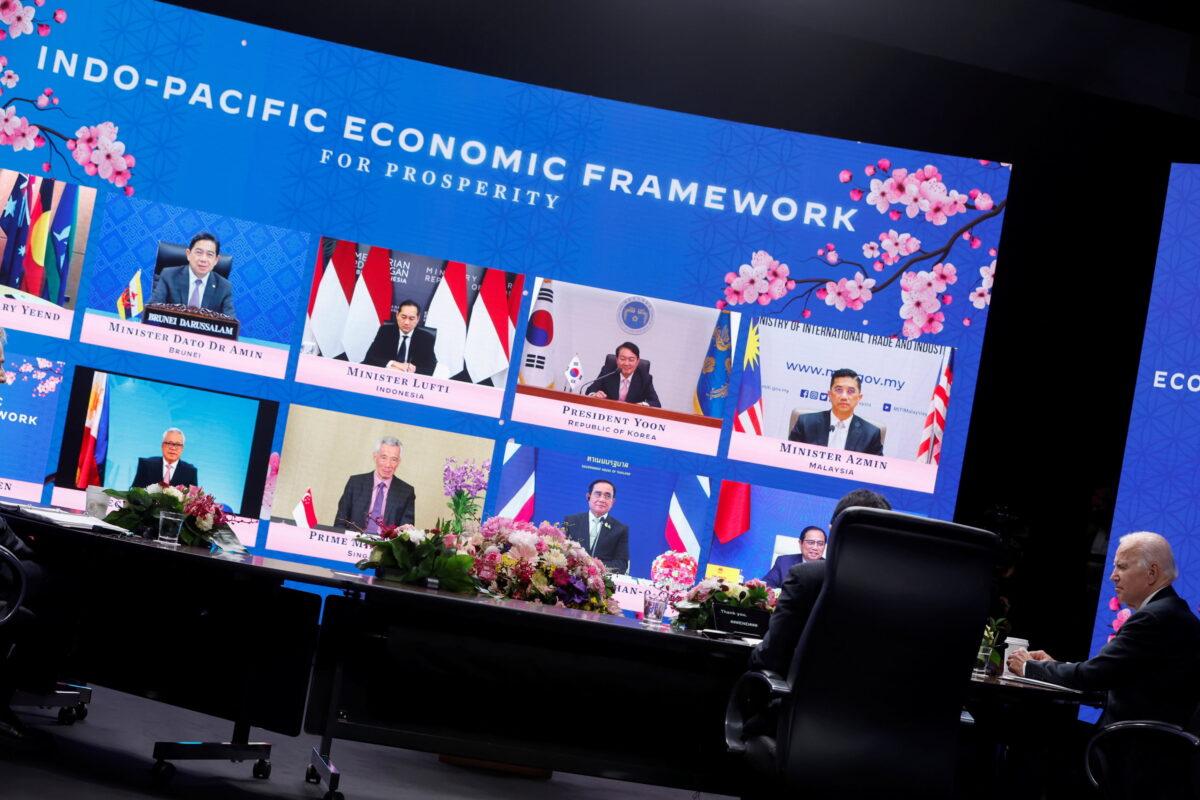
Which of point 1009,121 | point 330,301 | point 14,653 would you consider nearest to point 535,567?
point 14,653

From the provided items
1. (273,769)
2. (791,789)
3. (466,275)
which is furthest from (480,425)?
(791,789)

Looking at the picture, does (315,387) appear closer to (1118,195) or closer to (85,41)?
(85,41)

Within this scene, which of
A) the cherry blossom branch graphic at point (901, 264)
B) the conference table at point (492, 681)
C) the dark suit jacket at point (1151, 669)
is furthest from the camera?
the cherry blossom branch graphic at point (901, 264)

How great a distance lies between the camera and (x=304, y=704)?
14.3 ft

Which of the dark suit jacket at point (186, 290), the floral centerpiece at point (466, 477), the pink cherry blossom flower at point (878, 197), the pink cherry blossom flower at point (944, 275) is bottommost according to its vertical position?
the floral centerpiece at point (466, 477)

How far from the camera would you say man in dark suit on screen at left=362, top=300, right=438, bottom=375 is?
6.40 metres

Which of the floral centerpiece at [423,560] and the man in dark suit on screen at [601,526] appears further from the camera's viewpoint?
the man in dark suit on screen at [601,526]

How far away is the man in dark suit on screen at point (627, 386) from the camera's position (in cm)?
645

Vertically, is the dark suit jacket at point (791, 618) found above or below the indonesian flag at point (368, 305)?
below

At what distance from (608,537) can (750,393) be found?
1017 millimetres

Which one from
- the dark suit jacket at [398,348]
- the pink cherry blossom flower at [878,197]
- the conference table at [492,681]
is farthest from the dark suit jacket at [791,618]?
the pink cherry blossom flower at [878,197]

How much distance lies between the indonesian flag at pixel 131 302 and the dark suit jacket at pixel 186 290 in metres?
0.06

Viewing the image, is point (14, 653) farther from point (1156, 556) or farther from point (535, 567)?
point (1156, 556)

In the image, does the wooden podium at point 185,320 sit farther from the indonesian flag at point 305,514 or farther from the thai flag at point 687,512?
the thai flag at point 687,512
